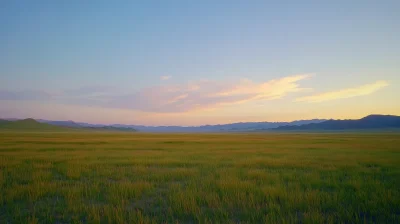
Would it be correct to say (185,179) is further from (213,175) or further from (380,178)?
(380,178)

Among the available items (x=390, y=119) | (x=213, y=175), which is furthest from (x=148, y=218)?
(x=390, y=119)

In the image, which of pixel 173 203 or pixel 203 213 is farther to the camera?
pixel 173 203

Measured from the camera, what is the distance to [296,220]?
528 cm

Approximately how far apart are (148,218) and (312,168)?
34.2ft

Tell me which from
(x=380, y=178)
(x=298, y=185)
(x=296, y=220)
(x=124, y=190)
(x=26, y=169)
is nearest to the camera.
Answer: (x=296, y=220)

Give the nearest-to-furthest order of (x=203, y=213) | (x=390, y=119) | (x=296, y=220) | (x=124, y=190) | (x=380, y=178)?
(x=296, y=220) → (x=203, y=213) → (x=124, y=190) → (x=380, y=178) → (x=390, y=119)

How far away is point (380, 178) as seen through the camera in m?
9.81

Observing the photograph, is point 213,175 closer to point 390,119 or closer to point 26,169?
point 26,169

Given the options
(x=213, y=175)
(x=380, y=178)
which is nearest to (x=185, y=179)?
(x=213, y=175)

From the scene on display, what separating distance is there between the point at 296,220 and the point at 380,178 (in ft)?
23.7

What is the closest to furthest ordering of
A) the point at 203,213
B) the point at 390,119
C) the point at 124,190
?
the point at 203,213, the point at 124,190, the point at 390,119

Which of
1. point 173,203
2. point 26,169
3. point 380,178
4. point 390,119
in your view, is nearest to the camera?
point 173,203

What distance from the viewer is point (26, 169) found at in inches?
476

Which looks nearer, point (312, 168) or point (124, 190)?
point (124, 190)
